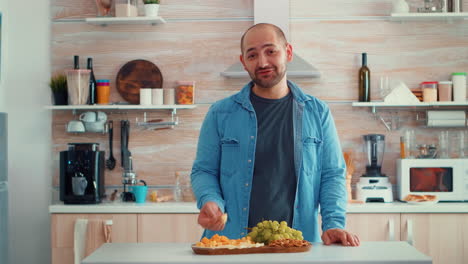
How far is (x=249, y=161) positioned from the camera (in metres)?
2.45

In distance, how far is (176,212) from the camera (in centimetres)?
412

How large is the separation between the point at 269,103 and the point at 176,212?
5.85 ft

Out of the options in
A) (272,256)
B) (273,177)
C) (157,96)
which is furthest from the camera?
(157,96)

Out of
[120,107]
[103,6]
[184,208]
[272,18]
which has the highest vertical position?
[103,6]

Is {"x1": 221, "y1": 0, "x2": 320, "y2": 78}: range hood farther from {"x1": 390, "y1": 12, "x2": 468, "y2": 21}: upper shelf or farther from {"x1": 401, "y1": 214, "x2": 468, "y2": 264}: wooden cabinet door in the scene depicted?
{"x1": 401, "y1": 214, "x2": 468, "y2": 264}: wooden cabinet door

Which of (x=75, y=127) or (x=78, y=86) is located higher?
(x=78, y=86)

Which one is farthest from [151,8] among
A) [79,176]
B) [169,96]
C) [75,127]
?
[79,176]

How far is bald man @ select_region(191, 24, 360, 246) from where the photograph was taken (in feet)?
7.98

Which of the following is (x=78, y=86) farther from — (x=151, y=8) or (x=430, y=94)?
(x=430, y=94)

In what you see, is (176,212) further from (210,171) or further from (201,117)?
(210,171)

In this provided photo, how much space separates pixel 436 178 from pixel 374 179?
39 centimetres

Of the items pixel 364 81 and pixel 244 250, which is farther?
pixel 364 81

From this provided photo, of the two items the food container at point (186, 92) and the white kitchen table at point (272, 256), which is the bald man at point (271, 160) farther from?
the food container at point (186, 92)

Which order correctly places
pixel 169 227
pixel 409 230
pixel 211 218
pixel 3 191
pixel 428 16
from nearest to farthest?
pixel 211 218, pixel 3 191, pixel 409 230, pixel 169 227, pixel 428 16
